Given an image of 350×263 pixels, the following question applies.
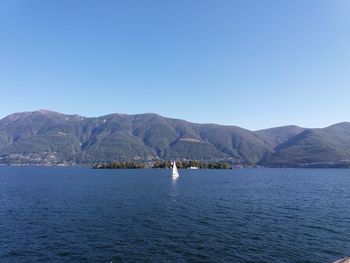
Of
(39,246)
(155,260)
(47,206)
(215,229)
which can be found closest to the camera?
(155,260)

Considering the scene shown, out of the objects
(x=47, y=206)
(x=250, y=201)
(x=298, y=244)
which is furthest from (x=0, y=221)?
(x=250, y=201)

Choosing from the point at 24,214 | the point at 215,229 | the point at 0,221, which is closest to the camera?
the point at 215,229

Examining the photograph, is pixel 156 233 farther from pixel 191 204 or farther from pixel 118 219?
pixel 191 204

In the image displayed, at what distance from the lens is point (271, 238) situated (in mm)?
57344

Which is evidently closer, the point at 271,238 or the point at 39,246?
the point at 39,246

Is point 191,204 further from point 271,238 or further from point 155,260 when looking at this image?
point 155,260

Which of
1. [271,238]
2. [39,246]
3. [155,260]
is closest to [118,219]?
[39,246]

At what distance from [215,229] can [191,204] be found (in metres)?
34.2

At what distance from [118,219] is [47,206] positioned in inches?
1210

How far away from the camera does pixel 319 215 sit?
81062 millimetres

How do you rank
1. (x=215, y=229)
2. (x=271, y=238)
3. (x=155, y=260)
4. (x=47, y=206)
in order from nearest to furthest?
(x=155, y=260) < (x=271, y=238) < (x=215, y=229) < (x=47, y=206)

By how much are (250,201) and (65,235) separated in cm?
6581

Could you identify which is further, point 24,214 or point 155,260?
point 24,214

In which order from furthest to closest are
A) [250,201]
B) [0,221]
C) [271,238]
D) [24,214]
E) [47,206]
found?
[250,201] < [47,206] < [24,214] < [0,221] < [271,238]
